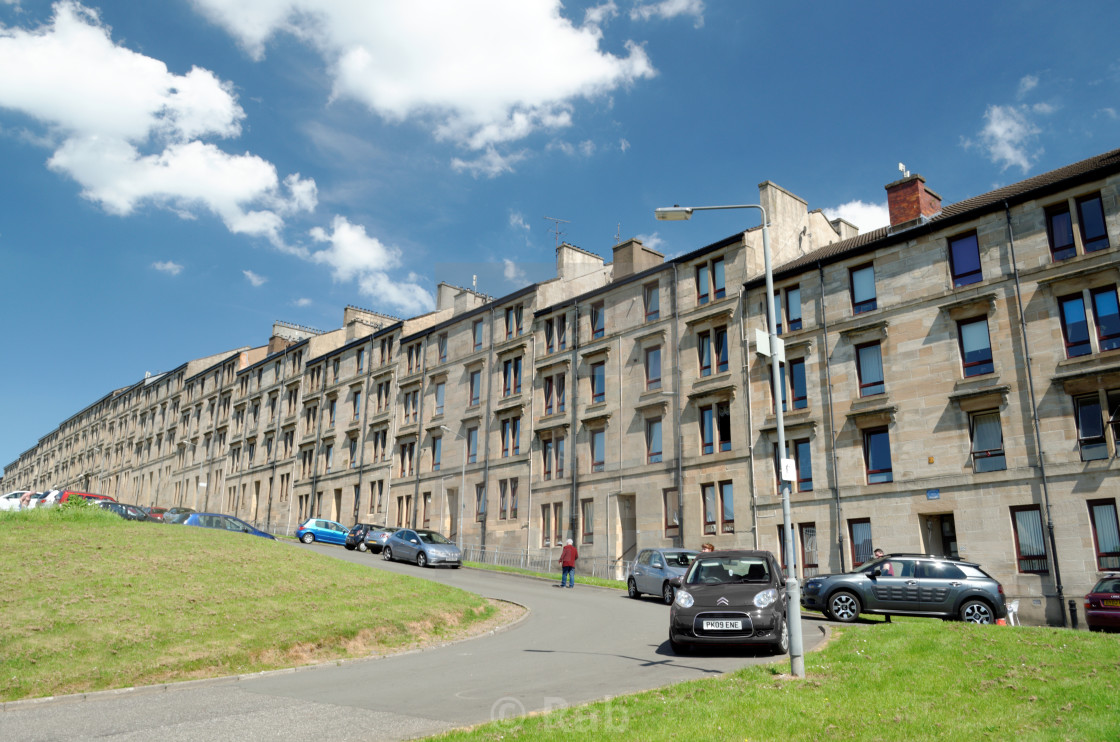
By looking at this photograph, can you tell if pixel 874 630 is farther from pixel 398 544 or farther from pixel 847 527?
pixel 398 544

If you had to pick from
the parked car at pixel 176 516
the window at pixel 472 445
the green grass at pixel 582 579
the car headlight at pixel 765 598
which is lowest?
the green grass at pixel 582 579

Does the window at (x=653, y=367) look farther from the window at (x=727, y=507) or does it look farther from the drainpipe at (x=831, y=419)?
the drainpipe at (x=831, y=419)

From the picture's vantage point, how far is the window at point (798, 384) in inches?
1299

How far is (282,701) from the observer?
36.2 feet

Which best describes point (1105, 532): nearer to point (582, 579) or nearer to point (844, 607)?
point (844, 607)

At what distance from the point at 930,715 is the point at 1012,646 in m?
4.98

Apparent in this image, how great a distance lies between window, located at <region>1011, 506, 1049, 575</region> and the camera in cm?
2580

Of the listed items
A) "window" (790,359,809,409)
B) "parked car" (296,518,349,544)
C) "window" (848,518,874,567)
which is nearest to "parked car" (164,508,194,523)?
"parked car" (296,518,349,544)

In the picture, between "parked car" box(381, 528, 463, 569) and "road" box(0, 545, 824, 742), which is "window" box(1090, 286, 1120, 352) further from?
"parked car" box(381, 528, 463, 569)

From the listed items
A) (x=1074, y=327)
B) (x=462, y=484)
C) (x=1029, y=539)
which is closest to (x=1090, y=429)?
(x=1074, y=327)

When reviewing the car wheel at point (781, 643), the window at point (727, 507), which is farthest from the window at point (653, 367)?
the car wheel at point (781, 643)

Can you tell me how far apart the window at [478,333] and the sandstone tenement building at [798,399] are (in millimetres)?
134

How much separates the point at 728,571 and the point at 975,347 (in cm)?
1830

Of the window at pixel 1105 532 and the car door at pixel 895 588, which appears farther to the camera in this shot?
the window at pixel 1105 532
